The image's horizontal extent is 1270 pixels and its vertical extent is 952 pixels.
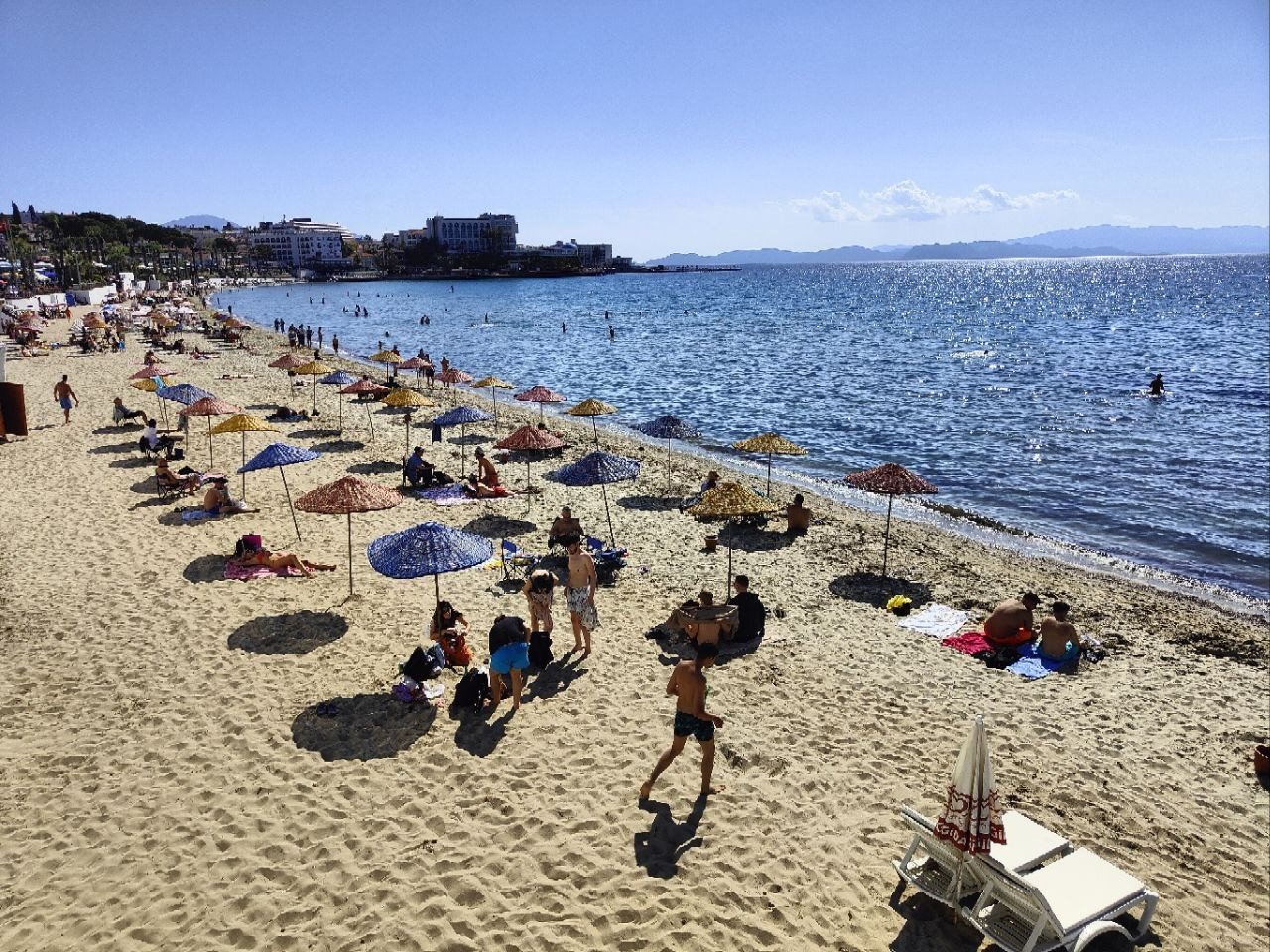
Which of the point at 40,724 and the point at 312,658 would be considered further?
the point at 312,658

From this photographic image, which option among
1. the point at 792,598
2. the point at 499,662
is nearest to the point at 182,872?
the point at 499,662

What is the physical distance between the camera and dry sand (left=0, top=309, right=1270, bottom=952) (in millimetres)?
5777

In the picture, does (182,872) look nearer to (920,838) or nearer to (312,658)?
(312,658)

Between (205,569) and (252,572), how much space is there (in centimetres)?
87

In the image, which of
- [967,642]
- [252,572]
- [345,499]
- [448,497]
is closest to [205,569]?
[252,572]

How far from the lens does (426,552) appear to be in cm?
906

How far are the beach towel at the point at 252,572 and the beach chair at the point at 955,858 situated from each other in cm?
970

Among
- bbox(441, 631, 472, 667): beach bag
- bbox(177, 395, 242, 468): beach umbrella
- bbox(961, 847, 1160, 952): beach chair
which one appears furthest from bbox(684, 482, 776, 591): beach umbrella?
bbox(177, 395, 242, 468): beach umbrella

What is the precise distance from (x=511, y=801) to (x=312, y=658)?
12.9ft

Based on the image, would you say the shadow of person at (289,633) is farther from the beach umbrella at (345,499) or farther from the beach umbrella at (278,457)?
the beach umbrella at (278,457)

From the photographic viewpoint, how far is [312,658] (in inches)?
374

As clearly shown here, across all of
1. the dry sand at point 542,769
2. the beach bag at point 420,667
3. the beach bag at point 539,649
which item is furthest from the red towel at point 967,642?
the beach bag at point 420,667

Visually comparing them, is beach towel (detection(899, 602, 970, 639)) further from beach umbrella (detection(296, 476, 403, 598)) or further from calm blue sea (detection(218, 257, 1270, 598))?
beach umbrella (detection(296, 476, 403, 598))

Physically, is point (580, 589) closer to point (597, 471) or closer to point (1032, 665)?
point (597, 471)
